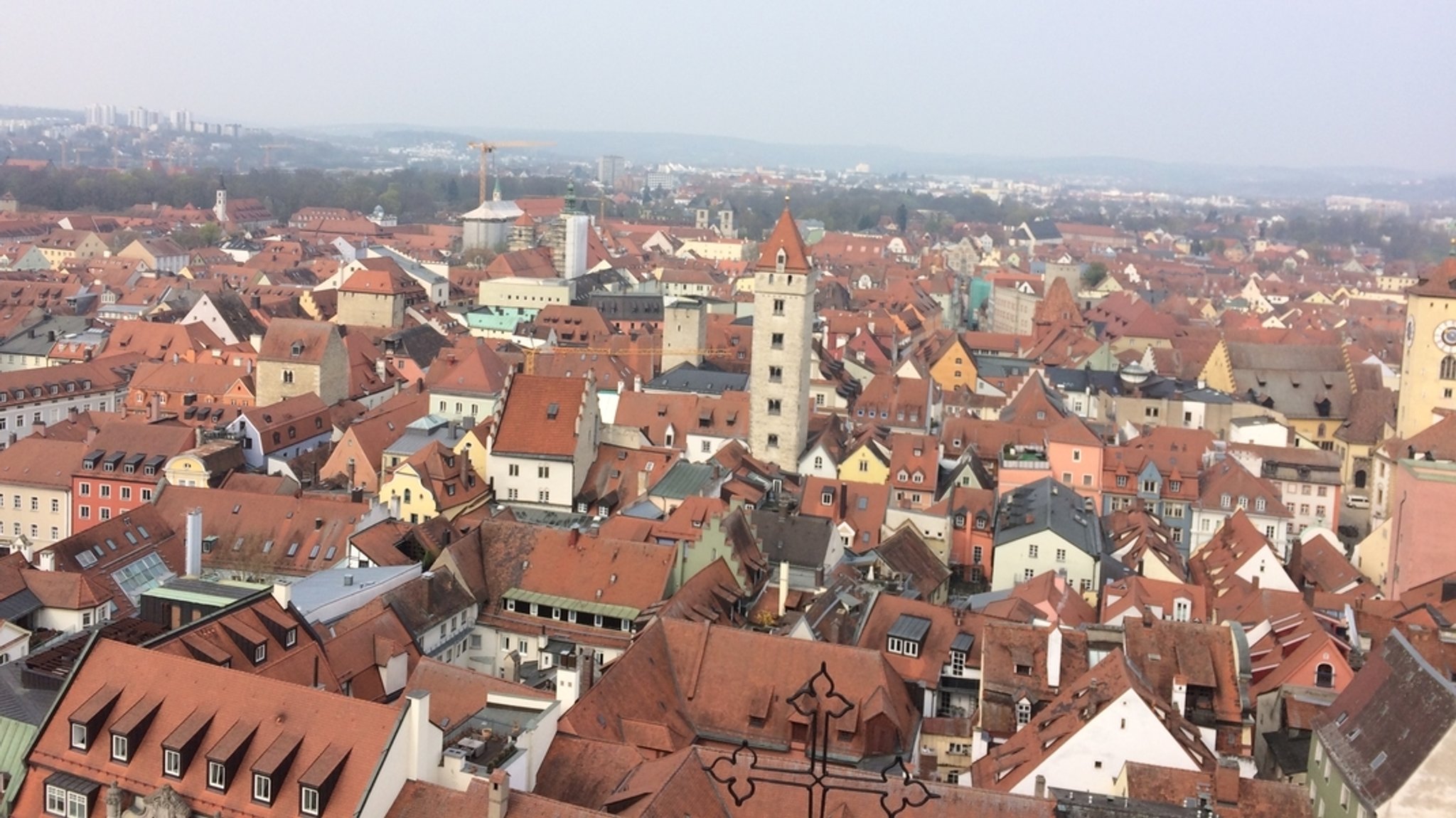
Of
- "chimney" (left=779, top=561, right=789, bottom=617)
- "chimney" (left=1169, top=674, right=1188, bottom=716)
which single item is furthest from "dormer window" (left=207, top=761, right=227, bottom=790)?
"chimney" (left=1169, top=674, right=1188, bottom=716)

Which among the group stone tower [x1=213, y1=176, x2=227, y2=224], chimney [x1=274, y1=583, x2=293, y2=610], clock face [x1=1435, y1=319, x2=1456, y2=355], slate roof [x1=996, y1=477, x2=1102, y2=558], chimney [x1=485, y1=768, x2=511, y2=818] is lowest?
slate roof [x1=996, y1=477, x2=1102, y2=558]

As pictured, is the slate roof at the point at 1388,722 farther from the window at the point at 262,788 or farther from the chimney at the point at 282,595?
the chimney at the point at 282,595

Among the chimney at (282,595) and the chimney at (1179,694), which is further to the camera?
the chimney at (1179,694)

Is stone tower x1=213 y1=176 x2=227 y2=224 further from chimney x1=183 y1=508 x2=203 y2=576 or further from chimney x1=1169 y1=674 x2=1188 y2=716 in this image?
chimney x1=1169 y1=674 x2=1188 y2=716

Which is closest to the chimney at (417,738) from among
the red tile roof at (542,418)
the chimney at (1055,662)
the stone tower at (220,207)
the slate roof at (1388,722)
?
the chimney at (1055,662)

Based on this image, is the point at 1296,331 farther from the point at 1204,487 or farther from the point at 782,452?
the point at 782,452

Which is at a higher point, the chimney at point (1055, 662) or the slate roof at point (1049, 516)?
the chimney at point (1055, 662)

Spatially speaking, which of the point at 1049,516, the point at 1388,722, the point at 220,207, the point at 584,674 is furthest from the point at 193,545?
the point at 220,207
